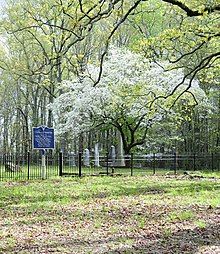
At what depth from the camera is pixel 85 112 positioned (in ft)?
100

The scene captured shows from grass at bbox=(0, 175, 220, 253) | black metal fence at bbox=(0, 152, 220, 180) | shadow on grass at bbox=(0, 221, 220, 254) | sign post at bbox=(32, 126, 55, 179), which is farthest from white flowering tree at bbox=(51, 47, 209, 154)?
shadow on grass at bbox=(0, 221, 220, 254)

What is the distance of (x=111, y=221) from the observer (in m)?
8.74

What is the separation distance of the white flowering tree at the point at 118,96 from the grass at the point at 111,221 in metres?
14.3

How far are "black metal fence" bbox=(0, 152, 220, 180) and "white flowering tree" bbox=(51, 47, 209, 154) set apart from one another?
7.86 ft

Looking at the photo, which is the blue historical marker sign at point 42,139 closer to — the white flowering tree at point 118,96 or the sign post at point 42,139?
the sign post at point 42,139

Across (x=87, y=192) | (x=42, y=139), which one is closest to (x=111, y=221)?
(x=87, y=192)

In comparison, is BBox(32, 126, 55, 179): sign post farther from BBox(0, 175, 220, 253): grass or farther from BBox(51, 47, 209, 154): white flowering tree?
BBox(51, 47, 209, 154): white flowering tree

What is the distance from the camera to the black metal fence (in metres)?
21.3

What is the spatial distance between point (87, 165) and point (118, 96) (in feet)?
13.9

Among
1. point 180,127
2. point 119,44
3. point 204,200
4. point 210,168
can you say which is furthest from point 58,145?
point 204,200

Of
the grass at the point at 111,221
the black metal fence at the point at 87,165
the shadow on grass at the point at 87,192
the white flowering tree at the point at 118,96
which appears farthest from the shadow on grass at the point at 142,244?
the white flowering tree at the point at 118,96

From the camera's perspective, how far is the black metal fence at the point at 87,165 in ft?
69.9

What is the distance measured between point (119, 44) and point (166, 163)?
1267 centimetres

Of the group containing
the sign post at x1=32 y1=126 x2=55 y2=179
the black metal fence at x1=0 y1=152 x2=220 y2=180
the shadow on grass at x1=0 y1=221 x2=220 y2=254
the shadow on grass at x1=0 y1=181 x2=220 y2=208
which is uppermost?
the sign post at x1=32 y1=126 x2=55 y2=179
